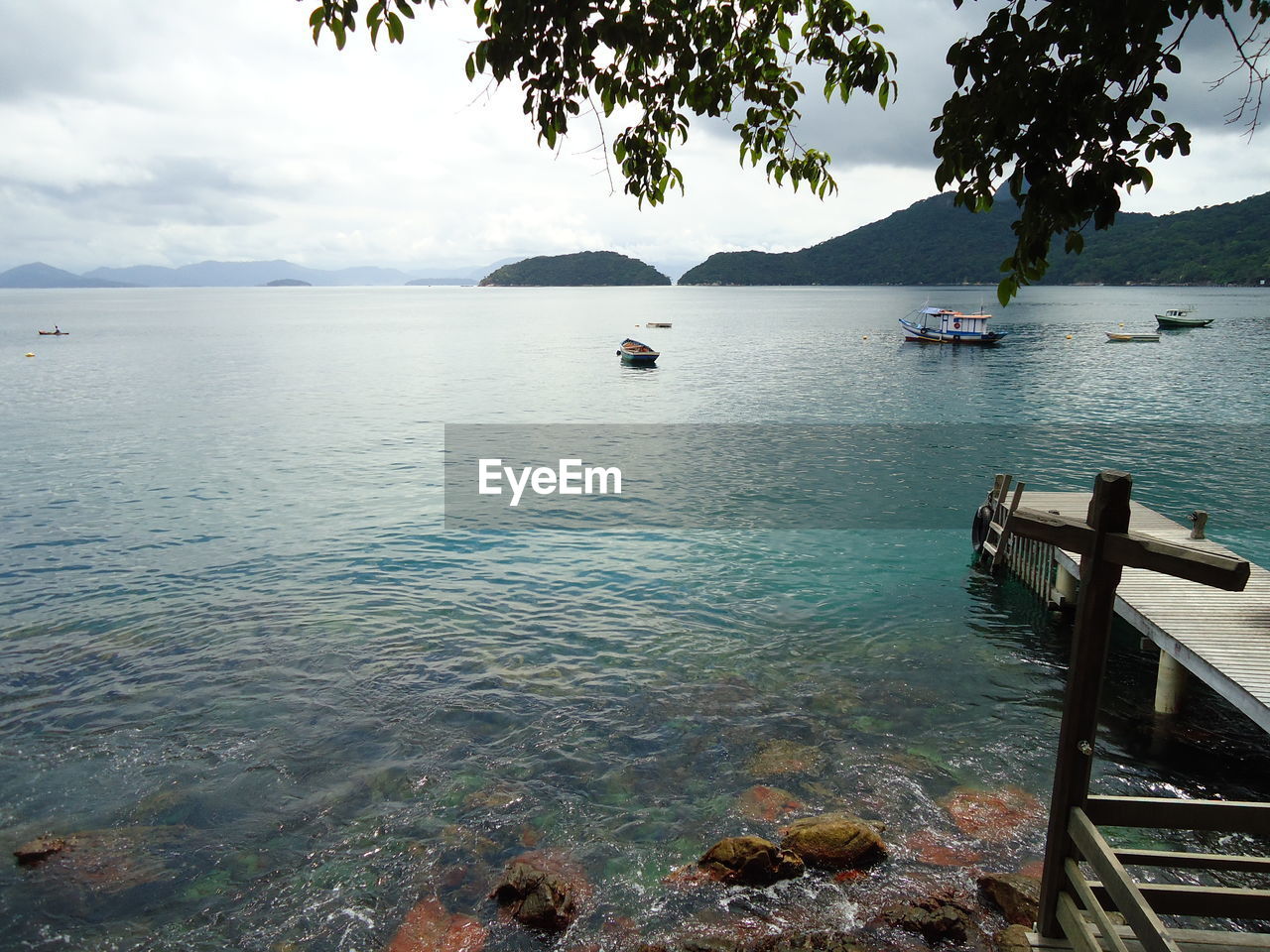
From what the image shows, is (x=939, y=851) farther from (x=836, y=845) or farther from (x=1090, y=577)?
(x=1090, y=577)

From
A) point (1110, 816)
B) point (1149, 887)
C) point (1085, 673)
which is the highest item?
point (1085, 673)

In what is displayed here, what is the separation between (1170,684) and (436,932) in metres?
13.5

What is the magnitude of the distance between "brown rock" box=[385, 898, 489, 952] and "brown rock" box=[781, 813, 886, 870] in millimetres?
4271

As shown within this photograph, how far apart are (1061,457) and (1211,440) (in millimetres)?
10368

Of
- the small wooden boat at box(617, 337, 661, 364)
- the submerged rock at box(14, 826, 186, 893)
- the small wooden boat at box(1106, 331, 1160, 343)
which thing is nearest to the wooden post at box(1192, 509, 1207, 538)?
the submerged rock at box(14, 826, 186, 893)

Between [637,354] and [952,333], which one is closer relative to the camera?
[637,354]

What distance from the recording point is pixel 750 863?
10539 millimetres

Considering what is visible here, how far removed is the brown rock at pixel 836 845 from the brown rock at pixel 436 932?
427 cm

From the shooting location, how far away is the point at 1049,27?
18.6ft

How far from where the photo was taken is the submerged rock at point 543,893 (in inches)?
389

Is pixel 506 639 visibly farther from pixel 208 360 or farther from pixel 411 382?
pixel 208 360

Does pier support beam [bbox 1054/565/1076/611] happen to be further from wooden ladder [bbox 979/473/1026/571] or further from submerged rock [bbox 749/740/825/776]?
submerged rock [bbox 749/740/825/776]

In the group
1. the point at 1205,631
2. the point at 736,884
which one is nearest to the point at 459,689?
the point at 736,884

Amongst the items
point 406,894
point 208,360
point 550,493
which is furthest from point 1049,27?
point 208,360
